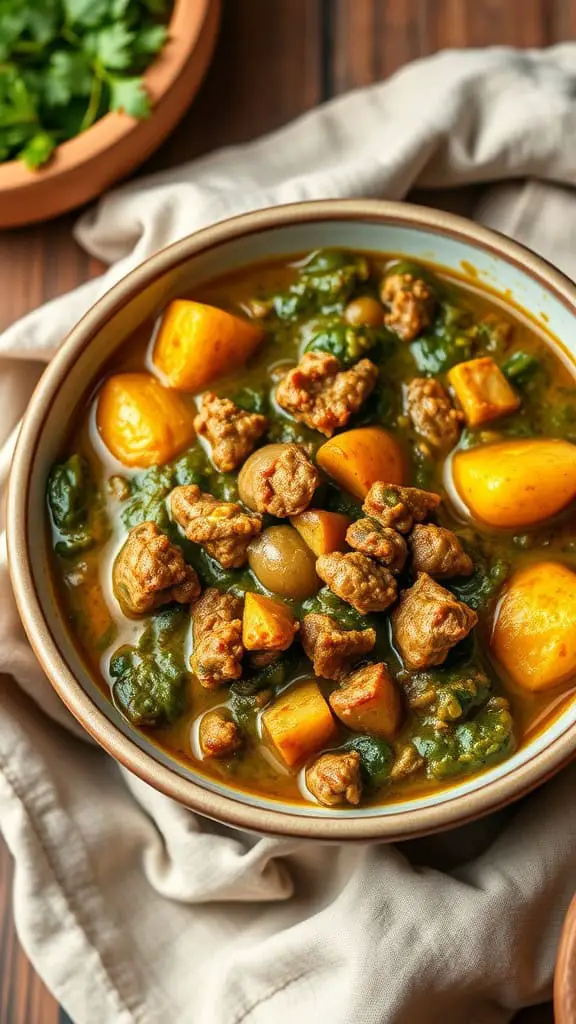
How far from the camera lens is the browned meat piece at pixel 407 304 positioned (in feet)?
10.8

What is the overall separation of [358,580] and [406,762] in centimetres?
50

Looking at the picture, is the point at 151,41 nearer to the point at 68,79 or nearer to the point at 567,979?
the point at 68,79

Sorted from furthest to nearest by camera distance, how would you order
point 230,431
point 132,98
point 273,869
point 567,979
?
1. point 132,98
2. point 273,869
3. point 230,431
4. point 567,979

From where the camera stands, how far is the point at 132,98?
3.71 m

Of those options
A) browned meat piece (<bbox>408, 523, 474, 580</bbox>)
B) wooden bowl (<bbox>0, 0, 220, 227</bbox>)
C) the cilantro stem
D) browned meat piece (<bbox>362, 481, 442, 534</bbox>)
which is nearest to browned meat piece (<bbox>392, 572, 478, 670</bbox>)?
browned meat piece (<bbox>408, 523, 474, 580</bbox>)

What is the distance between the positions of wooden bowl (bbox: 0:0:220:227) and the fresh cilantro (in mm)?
47

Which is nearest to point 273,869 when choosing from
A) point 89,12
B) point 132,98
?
point 132,98

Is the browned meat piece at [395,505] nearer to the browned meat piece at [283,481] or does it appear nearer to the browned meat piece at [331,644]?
the browned meat piece at [283,481]

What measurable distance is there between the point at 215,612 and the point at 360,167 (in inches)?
62.1

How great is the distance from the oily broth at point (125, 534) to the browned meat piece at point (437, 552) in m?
0.17

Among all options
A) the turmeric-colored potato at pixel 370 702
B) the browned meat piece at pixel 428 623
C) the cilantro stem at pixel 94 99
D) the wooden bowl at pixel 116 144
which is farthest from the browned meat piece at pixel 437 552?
the cilantro stem at pixel 94 99

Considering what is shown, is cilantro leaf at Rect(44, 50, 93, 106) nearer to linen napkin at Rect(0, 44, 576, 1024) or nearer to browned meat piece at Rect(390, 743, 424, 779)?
linen napkin at Rect(0, 44, 576, 1024)

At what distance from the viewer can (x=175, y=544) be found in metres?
3.15

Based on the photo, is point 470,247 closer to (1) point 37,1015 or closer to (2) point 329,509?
(2) point 329,509
